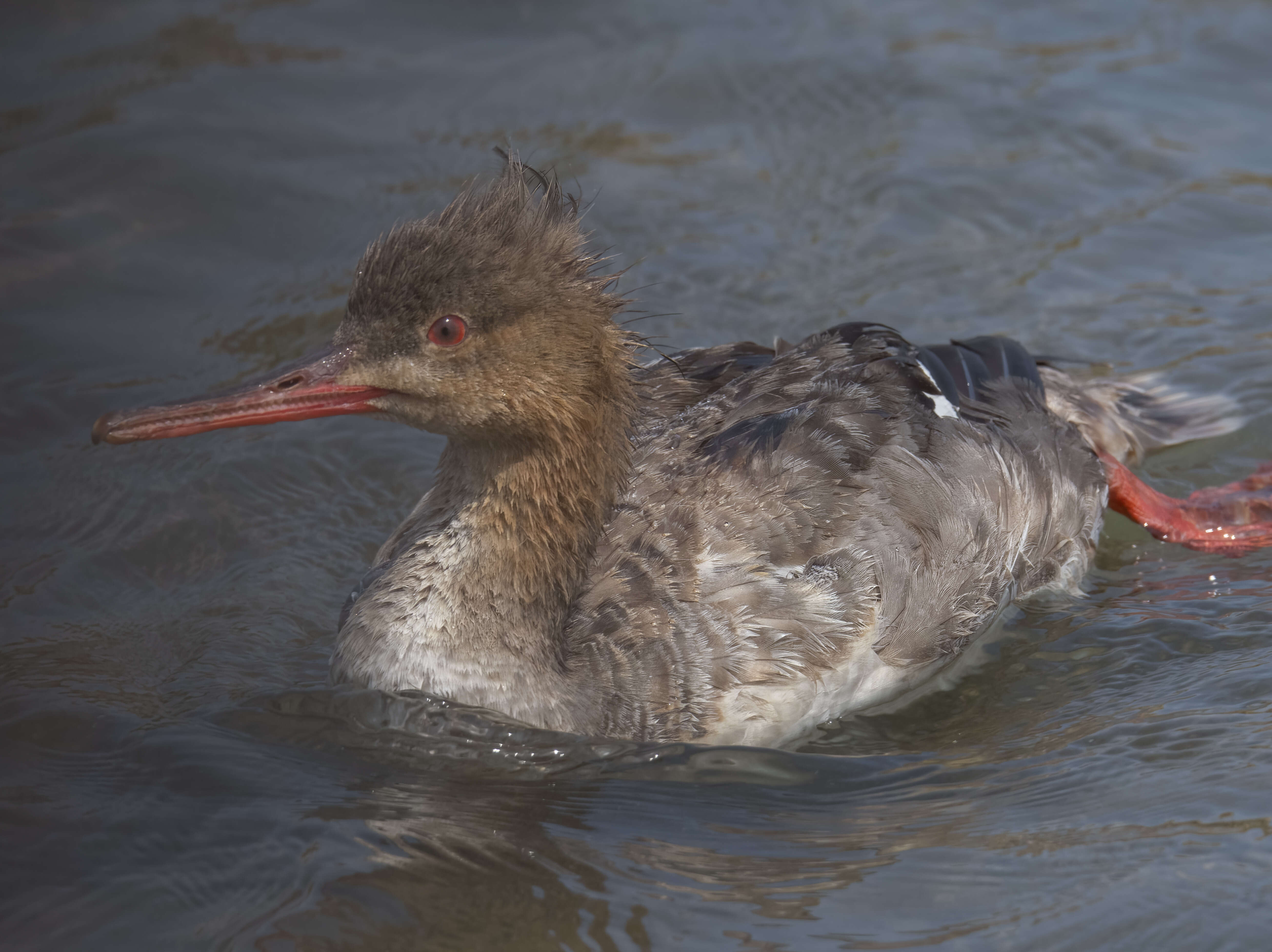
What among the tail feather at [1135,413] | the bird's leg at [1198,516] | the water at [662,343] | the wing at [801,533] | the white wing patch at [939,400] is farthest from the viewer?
the tail feather at [1135,413]

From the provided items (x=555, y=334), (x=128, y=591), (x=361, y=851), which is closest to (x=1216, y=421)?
(x=555, y=334)

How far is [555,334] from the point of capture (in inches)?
181

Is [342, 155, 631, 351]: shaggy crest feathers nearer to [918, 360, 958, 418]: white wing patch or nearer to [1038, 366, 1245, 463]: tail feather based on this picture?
[918, 360, 958, 418]: white wing patch

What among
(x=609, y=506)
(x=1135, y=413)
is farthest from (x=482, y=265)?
(x=1135, y=413)

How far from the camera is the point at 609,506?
495 centimetres

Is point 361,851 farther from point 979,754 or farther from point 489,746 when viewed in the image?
point 979,754

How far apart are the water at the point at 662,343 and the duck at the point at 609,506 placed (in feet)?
0.72

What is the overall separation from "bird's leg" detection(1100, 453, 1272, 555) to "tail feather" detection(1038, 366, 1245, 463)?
0.84ft

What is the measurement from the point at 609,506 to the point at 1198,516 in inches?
114

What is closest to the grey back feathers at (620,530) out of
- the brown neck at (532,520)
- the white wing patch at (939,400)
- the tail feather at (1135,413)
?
the brown neck at (532,520)

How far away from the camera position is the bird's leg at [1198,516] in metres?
6.09

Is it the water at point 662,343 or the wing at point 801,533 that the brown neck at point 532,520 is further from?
the water at point 662,343

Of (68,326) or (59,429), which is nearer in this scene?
(59,429)

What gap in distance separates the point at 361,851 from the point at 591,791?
30.3 inches
